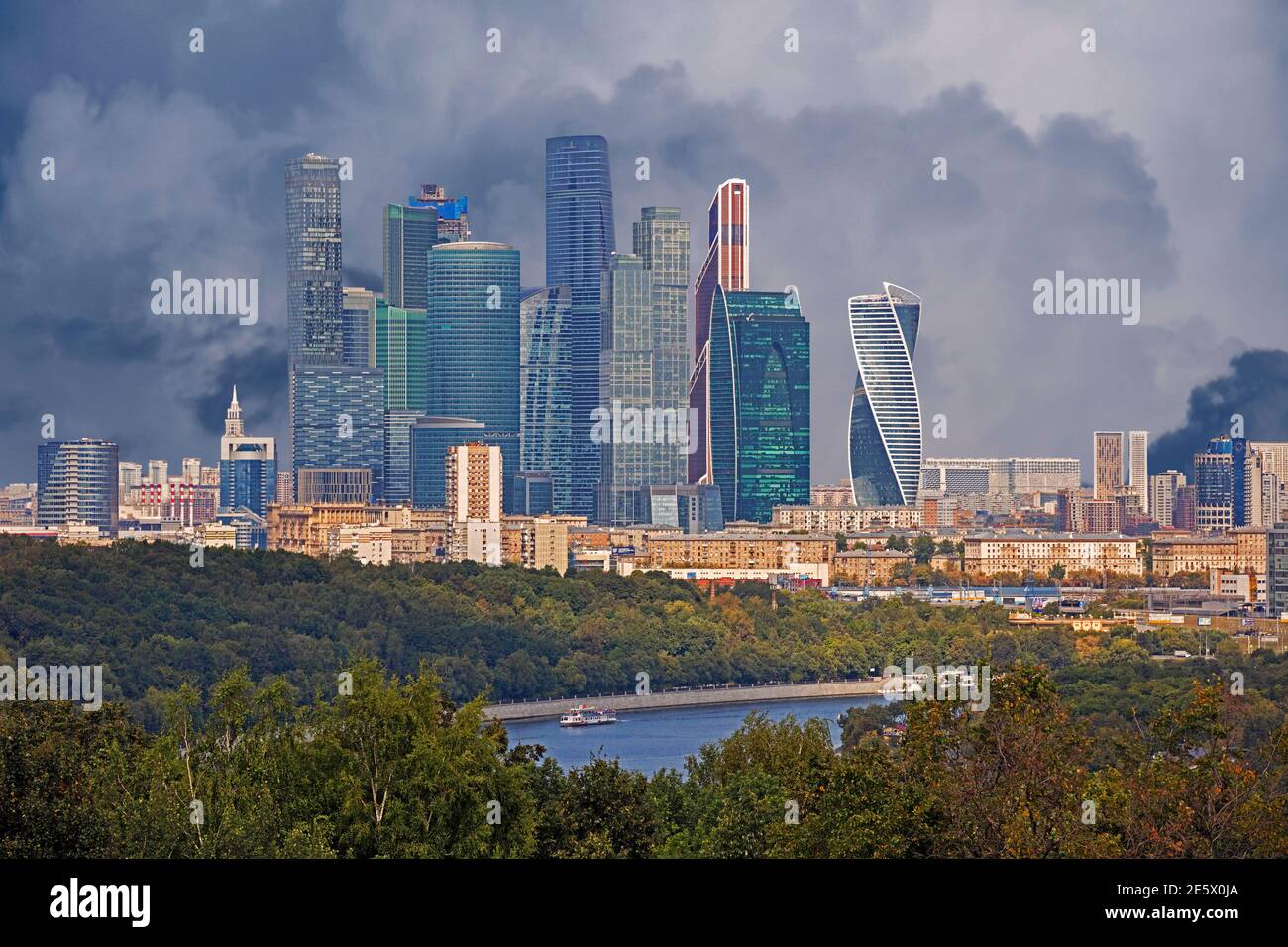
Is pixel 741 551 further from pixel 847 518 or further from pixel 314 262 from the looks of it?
pixel 314 262

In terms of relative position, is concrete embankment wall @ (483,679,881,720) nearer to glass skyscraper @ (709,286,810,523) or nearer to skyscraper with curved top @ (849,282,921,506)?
skyscraper with curved top @ (849,282,921,506)

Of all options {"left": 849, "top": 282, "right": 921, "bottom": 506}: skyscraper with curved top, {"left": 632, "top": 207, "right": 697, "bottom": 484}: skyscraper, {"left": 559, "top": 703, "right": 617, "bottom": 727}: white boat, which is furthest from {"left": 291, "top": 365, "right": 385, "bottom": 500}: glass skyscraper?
{"left": 559, "top": 703, "right": 617, "bottom": 727}: white boat

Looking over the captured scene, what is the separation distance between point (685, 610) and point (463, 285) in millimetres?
42734

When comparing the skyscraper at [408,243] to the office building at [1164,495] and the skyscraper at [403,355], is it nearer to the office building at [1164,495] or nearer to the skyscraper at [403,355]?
the skyscraper at [403,355]

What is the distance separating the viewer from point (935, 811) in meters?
9.17

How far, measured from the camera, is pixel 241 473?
8269 cm

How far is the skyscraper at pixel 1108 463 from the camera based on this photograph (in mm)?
75438

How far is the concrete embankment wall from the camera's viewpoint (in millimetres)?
35844

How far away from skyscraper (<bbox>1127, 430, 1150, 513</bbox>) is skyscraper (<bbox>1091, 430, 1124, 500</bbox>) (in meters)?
0.51

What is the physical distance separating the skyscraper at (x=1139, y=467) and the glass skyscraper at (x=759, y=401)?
1338cm

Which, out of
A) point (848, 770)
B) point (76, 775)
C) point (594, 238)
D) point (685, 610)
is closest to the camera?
point (76, 775)
